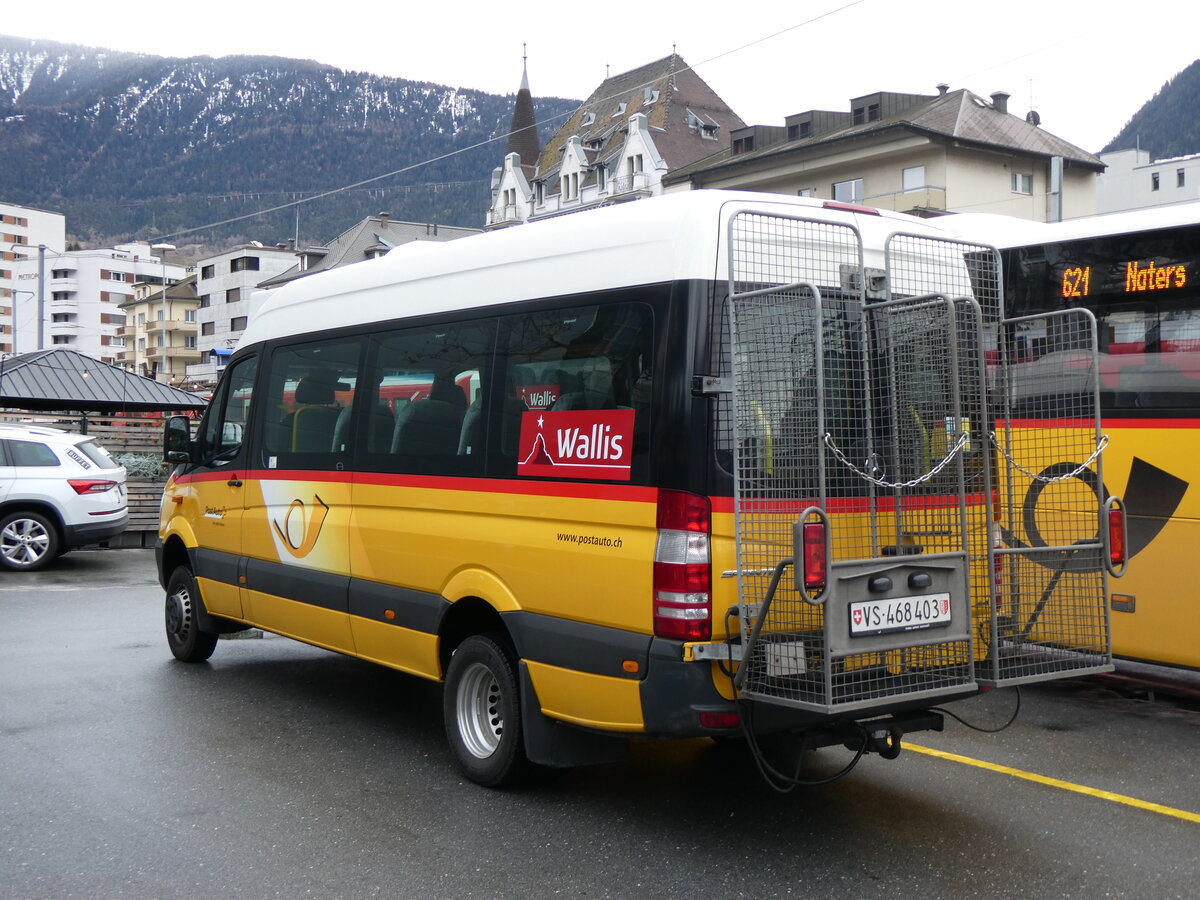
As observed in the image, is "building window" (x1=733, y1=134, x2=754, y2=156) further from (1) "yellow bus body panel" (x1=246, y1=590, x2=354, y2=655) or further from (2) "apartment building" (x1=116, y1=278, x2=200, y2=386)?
(2) "apartment building" (x1=116, y1=278, x2=200, y2=386)

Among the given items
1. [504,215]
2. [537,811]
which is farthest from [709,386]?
[504,215]

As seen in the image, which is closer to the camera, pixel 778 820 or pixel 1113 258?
pixel 778 820

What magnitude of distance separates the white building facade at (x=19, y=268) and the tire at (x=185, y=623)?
134 meters

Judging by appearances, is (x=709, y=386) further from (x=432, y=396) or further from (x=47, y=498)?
(x=47, y=498)

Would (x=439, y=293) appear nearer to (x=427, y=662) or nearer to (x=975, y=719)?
(x=427, y=662)

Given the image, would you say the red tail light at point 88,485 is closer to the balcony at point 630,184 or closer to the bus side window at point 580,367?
the bus side window at point 580,367

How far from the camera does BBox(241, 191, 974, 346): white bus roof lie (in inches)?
198

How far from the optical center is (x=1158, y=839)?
523cm

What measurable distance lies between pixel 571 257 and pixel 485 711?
2298 mm

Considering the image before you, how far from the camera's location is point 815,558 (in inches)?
180

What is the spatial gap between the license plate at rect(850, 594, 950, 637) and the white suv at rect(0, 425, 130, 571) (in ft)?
45.9

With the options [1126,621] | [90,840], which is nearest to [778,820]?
[90,840]

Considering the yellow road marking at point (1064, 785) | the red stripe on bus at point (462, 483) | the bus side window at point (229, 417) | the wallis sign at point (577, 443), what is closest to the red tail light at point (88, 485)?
the bus side window at point (229, 417)

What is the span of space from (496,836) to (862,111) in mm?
59188
